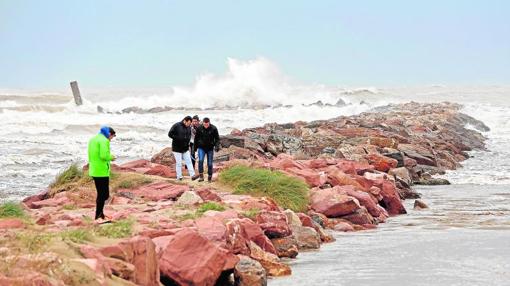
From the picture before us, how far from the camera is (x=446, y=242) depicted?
1216 cm

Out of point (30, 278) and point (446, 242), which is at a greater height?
point (30, 278)

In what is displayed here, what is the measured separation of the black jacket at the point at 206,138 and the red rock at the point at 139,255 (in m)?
8.56

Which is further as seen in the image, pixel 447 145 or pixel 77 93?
pixel 77 93

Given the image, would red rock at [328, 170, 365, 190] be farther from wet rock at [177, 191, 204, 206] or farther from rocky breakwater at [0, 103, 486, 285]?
wet rock at [177, 191, 204, 206]

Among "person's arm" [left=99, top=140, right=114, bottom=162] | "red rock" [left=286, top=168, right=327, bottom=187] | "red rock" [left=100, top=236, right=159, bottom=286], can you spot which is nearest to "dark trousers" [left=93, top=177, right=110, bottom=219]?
"person's arm" [left=99, top=140, right=114, bottom=162]

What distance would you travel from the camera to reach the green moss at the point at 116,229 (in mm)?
9289

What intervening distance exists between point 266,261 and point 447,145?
22.3 m

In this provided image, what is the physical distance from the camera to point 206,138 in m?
16.7

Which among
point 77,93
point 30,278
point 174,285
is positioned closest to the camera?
point 30,278

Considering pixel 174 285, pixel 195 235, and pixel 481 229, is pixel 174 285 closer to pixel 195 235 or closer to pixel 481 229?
pixel 195 235

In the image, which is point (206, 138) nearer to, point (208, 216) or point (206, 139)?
point (206, 139)

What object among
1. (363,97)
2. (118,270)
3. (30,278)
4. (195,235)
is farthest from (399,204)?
(363,97)

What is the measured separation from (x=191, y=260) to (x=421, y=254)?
3842mm

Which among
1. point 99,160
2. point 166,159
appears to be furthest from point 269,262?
point 166,159
